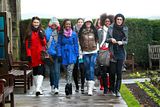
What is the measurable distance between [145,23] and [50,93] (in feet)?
34.7

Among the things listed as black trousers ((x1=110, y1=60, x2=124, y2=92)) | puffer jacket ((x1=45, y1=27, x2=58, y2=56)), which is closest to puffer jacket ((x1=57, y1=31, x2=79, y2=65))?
puffer jacket ((x1=45, y1=27, x2=58, y2=56))

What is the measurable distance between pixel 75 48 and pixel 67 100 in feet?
4.91

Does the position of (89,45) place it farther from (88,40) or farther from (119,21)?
(119,21)

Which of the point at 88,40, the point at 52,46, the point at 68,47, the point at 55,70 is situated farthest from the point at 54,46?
the point at 88,40

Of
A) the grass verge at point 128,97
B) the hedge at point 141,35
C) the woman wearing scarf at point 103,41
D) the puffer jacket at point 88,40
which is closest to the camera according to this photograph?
the grass verge at point 128,97

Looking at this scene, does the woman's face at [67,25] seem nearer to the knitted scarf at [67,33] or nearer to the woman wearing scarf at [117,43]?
the knitted scarf at [67,33]

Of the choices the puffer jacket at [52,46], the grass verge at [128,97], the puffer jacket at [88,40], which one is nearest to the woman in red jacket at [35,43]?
the puffer jacket at [52,46]

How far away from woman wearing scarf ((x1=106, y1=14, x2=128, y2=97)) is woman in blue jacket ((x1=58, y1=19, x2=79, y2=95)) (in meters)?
0.79

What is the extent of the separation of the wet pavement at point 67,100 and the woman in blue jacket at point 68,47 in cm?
56

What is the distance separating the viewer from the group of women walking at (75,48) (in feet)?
42.6

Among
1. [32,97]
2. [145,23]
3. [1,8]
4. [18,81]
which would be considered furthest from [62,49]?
[145,23]

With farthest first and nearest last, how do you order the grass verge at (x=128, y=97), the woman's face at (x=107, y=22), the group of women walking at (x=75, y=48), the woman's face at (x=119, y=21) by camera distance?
the woman's face at (x=107, y=22) < the group of women walking at (x=75, y=48) < the woman's face at (x=119, y=21) < the grass verge at (x=128, y=97)

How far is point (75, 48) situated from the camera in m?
13.1

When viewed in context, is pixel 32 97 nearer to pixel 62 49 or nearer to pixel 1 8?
pixel 62 49
